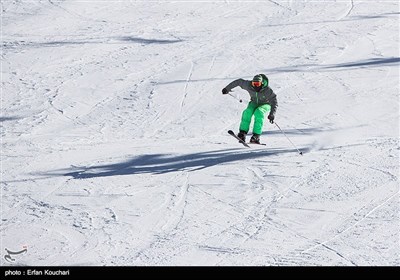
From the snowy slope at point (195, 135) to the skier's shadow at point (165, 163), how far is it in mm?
33

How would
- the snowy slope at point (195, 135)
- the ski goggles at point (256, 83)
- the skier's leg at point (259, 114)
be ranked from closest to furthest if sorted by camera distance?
the snowy slope at point (195, 135), the ski goggles at point (256, 83), the skier's leg at point (259, 114)

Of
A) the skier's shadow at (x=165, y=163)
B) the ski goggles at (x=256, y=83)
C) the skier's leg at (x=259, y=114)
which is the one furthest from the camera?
the skier's leg at (x=259, y=114)

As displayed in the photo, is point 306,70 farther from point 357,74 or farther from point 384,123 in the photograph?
point 384,123

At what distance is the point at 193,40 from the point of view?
65.1 feet

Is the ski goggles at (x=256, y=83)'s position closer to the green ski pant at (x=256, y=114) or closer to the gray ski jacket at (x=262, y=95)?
the gray ski jacket at (x=262, y=95)

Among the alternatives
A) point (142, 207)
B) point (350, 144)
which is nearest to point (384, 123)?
point (350, 144)

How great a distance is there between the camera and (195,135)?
575 inches

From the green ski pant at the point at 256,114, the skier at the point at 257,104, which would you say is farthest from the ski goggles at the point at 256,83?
the green ski pant at the point at 256,114

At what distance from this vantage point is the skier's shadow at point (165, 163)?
1281 cm

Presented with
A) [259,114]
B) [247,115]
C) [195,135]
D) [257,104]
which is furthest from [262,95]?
[195,135]

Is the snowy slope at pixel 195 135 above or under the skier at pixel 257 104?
under

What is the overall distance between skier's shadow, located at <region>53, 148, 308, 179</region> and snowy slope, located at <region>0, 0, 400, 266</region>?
0.03 meters

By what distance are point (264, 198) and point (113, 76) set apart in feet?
22.8

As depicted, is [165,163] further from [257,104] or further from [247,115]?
[257,104]
